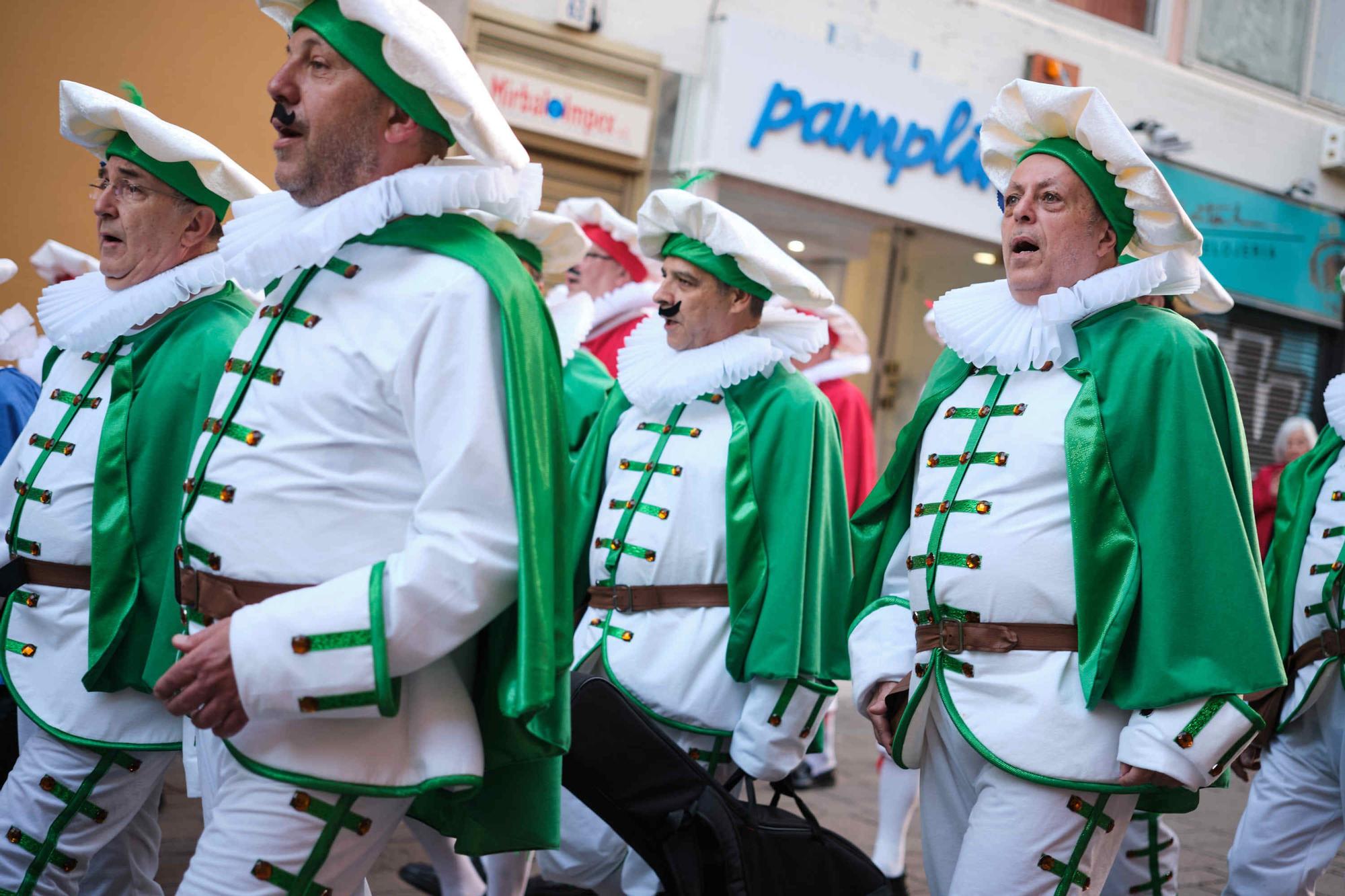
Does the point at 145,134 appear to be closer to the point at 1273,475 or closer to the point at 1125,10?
the point at 1273,475

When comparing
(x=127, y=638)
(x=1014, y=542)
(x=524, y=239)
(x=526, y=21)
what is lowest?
(x=127, y=638)

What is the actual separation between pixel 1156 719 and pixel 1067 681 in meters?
0.19

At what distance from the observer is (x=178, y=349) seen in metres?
3.37

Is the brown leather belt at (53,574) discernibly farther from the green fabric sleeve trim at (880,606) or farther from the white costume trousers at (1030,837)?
the white costume trousers at (1030,837)

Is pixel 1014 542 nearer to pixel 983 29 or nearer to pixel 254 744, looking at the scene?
pixel 254 744

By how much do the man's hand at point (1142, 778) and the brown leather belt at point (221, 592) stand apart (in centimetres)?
165

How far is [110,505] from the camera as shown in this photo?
3271 millimetres

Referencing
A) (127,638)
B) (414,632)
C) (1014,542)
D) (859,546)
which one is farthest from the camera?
(859,546)

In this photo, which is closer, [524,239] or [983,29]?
[524,239]

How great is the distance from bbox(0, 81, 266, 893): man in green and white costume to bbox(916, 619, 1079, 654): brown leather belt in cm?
167

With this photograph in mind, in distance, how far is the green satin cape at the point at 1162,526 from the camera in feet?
9.05

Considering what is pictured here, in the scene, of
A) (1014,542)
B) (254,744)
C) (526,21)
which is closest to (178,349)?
(254,744)

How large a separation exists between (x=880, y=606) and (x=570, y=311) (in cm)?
277

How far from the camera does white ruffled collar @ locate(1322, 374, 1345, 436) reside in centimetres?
454
